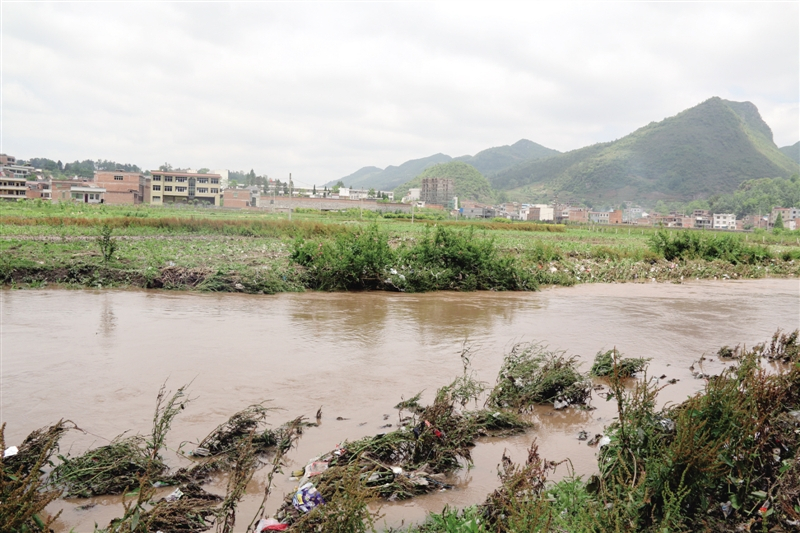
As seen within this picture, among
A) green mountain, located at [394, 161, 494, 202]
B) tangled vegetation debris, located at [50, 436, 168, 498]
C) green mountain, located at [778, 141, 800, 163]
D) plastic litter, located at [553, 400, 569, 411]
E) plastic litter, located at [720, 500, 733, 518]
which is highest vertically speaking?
Answer: green mountain, located at [778, 141, 800, 163]

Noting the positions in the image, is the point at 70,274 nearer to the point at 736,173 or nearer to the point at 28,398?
the point at 28,398

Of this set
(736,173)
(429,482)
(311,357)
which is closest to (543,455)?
(429,482)

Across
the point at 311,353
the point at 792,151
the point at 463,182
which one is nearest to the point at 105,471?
the point at 311,353

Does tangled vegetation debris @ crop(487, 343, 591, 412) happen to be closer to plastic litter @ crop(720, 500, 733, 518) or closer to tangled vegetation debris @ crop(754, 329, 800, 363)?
plastic litter @ crop(720, 500, 733, 518)

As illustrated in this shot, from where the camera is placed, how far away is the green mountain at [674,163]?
118863mm

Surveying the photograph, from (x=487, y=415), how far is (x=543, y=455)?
62 centimetres

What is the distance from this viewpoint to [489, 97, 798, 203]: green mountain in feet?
390

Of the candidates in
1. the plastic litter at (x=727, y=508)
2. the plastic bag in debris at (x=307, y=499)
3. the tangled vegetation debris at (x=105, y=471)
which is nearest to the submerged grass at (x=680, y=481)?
the plastic litter at (x=727, y=508)

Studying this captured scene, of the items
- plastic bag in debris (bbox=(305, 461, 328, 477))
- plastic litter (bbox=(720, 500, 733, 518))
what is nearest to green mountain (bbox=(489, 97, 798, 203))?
plastic litter (bbox=(720, 500, 733, 518))

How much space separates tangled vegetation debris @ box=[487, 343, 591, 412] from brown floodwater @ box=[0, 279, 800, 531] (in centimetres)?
21

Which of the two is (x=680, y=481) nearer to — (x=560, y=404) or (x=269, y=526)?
(x=269, y=526)

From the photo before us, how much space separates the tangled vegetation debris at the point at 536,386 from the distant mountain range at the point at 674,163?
124527 mm

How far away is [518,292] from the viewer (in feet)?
48.6

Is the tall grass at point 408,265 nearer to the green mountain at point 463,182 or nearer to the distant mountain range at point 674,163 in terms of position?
the distant mountain range at point 674,163
